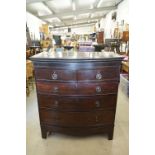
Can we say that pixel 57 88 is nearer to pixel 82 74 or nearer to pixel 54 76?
pixel 54 76

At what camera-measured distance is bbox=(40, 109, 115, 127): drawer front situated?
2.22m

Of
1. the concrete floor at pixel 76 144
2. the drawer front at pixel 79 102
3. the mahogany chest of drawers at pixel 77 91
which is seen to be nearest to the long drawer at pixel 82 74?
the mahogany chest of drawers at pixel 77 91

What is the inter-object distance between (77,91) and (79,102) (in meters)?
0.14

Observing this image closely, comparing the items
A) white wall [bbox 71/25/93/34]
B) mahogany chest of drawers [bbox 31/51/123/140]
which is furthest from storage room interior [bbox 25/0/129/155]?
white wall [bbox 71/25/93/34]

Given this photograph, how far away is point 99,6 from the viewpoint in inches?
381

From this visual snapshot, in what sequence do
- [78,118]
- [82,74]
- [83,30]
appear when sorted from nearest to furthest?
[82,74]
[78,118]
[83,30]

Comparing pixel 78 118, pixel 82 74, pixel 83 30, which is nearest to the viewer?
pixel 82 74

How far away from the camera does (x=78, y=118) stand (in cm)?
222

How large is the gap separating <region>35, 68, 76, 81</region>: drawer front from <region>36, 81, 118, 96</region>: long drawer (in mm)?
58

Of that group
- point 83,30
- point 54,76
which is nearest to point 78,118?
point 54,76
